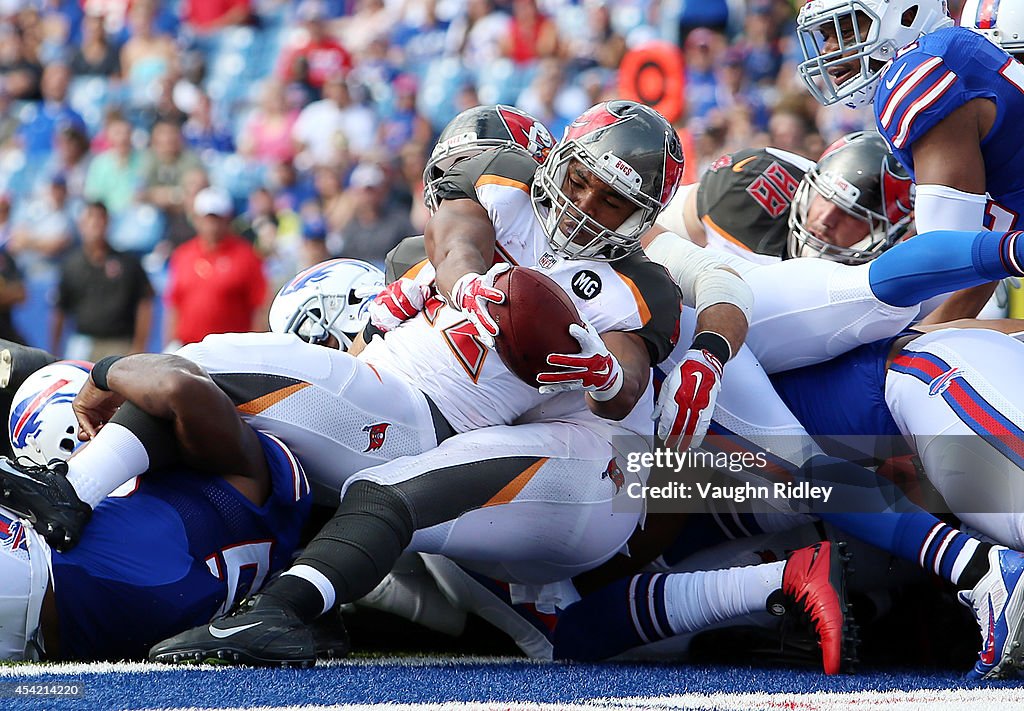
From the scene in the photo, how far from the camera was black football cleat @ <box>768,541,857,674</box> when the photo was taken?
269 cm

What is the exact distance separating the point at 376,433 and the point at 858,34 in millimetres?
1804

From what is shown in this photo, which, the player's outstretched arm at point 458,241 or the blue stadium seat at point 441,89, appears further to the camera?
the blue stadium seat at point 441,89

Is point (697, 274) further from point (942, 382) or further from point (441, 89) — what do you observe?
point (441, 89)

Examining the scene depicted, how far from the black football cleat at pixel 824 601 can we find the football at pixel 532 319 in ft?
2.20

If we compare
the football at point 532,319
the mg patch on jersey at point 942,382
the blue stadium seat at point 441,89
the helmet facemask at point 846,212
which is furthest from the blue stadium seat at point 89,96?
the mg patch on jersey at point 942,382

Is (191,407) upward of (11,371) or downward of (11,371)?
upward

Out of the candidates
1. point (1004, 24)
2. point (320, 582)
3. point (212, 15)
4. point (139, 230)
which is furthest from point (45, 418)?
point (212, 15)

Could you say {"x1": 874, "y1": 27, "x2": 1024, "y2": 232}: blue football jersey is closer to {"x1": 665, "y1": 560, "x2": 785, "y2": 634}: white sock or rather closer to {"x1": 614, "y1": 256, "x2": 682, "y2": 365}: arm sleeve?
{"x1": 614, "y1": 256, "x2": 682, "y2": 365}: arm sleeve

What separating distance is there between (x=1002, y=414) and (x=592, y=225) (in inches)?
39.5

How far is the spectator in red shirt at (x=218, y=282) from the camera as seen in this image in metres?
7.97

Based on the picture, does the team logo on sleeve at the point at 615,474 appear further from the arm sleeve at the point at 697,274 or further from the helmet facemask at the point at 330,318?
the helmet facemask at the point at 330,318

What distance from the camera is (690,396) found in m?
2.90

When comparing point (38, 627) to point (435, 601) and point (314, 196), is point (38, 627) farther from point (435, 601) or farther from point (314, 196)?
point (314, 196)

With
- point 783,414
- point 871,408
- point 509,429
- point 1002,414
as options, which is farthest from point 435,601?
point 1002,414
